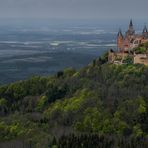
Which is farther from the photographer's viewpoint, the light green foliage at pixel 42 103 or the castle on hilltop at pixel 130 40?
the castle on hilltop at pixel 130 40

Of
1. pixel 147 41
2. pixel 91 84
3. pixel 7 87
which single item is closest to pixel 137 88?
pixel 91 84

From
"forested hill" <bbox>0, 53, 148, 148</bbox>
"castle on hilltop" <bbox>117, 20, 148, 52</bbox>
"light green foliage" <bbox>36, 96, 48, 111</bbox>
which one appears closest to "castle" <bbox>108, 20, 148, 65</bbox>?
"castle on hilltop" <bbox>117, 20, 148, 52</bbox>

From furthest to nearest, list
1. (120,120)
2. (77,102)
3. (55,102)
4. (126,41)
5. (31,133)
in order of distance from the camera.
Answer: (126,41)
(55,102)
(77,102)
(120,120)
(31,133)

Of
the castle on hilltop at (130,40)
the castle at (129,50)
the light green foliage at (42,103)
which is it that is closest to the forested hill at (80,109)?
the light green foliage at (42,103)

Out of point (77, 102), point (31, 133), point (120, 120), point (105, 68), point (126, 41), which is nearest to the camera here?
point (31, 133)

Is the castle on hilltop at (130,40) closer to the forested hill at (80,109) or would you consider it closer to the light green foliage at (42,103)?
the forested hill at (80,109)

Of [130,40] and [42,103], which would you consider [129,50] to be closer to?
[130,40]

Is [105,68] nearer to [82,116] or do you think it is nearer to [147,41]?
[147,41]
